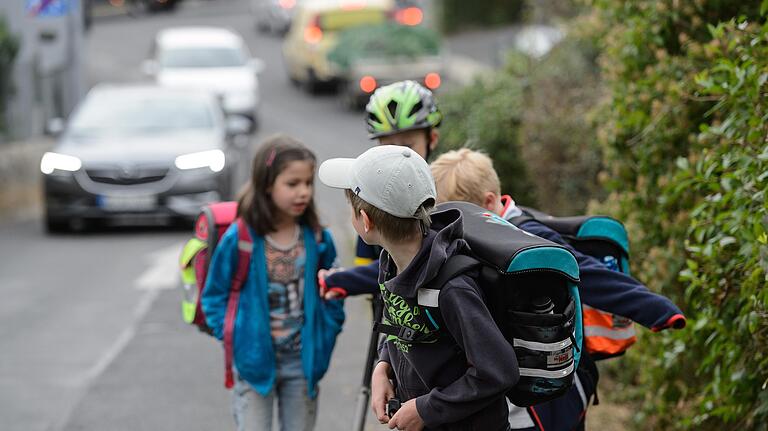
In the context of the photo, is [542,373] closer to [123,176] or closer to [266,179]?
[266,179]

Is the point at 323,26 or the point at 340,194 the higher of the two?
the point at 323,26

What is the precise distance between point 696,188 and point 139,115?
11589 mm

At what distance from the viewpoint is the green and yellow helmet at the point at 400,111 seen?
4898 millimetres

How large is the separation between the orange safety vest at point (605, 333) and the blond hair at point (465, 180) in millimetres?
531

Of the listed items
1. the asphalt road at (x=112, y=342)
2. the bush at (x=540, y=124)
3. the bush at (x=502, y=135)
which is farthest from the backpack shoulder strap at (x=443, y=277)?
the bush at (x=502, y=135)

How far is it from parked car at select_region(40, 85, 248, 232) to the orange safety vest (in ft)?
34.2

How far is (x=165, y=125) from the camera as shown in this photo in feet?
50.3

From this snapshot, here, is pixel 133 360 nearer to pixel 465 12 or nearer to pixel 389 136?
pixel 389 136

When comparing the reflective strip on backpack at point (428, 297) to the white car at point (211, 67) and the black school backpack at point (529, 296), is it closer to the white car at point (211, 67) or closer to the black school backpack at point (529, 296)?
the black school backpack at point (529, 296)

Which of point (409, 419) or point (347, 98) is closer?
point (409, 419)

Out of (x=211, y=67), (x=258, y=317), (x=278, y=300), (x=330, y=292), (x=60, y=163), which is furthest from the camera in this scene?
(x=211, y=67)

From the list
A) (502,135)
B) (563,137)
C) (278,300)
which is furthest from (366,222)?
(502,135)

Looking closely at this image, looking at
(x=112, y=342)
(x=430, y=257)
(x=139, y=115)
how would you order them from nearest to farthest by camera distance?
(x=430, y=257)
(x=112, y=342)
(x=139, y=115)

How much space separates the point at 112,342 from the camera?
31.8ft
